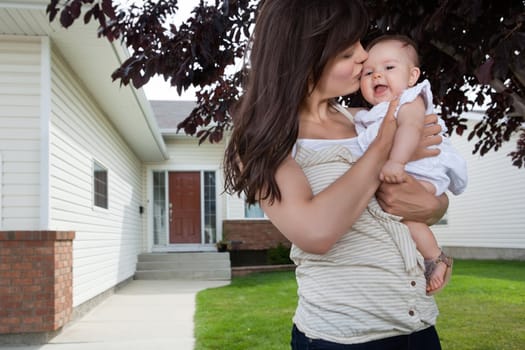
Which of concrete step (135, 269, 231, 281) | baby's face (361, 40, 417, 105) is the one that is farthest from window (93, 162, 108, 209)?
baby's face (361, 40, 417, 105)

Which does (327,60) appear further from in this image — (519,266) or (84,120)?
(519,266)

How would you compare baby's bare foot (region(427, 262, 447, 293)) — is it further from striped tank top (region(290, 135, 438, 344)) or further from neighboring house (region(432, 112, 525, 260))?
neighboring house (region(432, 112, 525, 260))

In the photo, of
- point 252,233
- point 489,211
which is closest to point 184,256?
point 252,233

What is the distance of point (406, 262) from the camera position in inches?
53.7

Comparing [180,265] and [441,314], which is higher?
[180,265]

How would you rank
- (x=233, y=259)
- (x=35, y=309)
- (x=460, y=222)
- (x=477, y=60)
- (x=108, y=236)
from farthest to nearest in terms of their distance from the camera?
(x=460, y=222), (x=233, y=259), (x=108, y=236), (x=35, y=309), (x=477, y=60)

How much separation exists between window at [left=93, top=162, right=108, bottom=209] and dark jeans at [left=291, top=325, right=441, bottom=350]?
862 cm

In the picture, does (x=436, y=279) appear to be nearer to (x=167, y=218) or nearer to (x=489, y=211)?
(x=167, y=218)

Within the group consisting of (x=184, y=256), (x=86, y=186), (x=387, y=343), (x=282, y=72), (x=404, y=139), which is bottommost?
(x=184, y=256)

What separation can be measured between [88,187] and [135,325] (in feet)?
8.78

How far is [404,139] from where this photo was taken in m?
1.49

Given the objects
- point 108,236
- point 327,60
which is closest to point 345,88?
point 327,60

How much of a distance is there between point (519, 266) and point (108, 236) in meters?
9.12

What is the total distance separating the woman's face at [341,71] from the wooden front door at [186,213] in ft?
47.4
